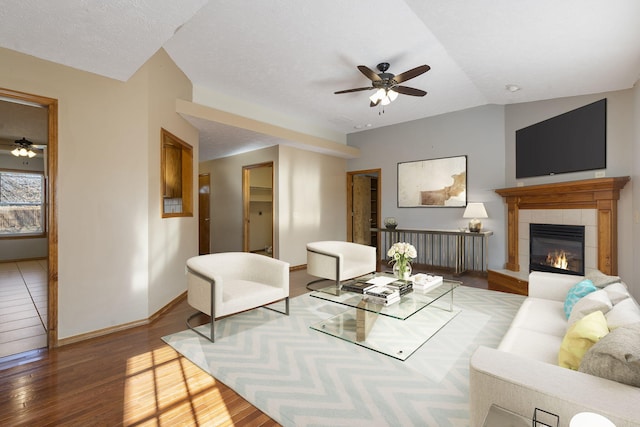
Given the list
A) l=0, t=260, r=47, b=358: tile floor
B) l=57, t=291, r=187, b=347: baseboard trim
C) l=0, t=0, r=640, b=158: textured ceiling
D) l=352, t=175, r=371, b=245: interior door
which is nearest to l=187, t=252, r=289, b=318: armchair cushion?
l=57, t=291, r=187, b=347: baseboard trim

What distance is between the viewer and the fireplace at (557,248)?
3.97 meters

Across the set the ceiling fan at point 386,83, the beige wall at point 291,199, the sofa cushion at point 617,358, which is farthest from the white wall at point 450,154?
the sofa cushion at point 617,358

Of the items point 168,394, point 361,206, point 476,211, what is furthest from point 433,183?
point 168,394

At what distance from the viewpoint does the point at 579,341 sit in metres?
1.38

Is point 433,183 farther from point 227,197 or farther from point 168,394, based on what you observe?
point 168,394

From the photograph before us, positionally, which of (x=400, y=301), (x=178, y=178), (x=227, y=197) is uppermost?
(x=178, y=178)

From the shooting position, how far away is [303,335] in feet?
9.00

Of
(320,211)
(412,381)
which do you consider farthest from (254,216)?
(412,381)

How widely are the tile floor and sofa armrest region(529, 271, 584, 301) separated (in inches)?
175

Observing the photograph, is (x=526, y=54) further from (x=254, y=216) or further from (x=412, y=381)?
(x=254, y=216)

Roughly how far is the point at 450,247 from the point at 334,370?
4338mm

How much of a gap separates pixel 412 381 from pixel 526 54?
3.25m

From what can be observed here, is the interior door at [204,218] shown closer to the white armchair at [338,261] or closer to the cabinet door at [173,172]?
the cabinet door at [173,172]

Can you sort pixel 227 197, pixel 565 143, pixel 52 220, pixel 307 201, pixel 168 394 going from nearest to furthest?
pixel 168 394 → pixel 52 220 → pixel 565 143 → pixel 307 201 → pixel 227 197
